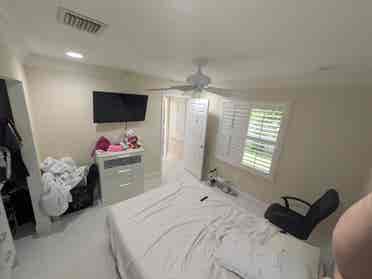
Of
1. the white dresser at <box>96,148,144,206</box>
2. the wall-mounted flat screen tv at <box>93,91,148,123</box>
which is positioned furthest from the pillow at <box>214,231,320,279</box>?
the wall-mounted flat screen tv at <box>93,91,148,123</box>

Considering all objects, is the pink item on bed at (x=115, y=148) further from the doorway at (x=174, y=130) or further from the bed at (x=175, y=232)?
the doorway at (x=174, y=130)

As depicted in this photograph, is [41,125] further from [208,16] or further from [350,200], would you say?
[350,200]

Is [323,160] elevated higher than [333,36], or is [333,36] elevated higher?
[333,36]

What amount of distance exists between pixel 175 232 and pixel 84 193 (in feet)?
5.59

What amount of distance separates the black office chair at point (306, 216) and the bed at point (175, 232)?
1.64 ft

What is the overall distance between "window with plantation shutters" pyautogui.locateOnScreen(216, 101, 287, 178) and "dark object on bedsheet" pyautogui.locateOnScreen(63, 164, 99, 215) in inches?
95.2

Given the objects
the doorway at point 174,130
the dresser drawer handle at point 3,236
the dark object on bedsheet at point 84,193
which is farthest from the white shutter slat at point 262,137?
the dresser drawer handle at point 3,236

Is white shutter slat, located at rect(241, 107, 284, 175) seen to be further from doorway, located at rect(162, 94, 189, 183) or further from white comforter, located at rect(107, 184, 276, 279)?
doorway, located at rect(162, 94, 189, 183)

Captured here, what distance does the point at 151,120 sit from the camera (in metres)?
3.21

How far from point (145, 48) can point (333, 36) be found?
1465 millimetres

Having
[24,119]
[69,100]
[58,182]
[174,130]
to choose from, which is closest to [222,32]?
[24,119]

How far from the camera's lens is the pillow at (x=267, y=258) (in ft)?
3.35

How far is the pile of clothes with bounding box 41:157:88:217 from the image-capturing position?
1814mm

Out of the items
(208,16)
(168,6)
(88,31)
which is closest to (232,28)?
(208,16)
